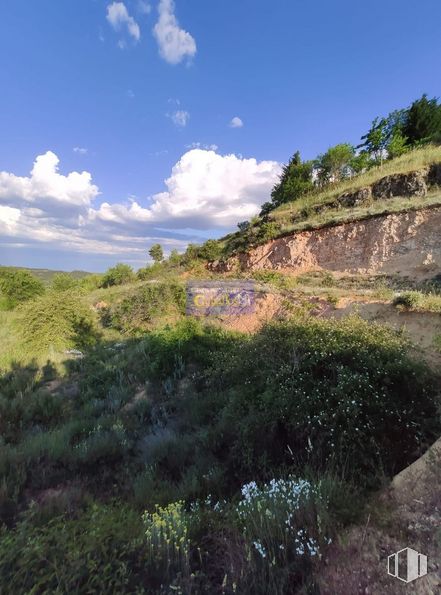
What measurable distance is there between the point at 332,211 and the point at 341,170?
33.6ft

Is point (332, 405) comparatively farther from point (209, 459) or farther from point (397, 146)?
point (397, 146)

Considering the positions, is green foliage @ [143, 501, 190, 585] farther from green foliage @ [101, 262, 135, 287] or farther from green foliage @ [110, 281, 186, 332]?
green foliage @ [101, 262, 135, 287]

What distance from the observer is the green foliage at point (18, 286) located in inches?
871

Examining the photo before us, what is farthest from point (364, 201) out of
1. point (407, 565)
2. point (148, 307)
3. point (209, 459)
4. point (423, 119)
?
→ point (407, 565)

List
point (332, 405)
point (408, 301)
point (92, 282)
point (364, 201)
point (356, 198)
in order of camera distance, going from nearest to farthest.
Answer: point (332, 405), point (408, 301), point (364, 201), point (356, 198), point (92, 282)

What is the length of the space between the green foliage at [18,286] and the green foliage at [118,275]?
552 cm

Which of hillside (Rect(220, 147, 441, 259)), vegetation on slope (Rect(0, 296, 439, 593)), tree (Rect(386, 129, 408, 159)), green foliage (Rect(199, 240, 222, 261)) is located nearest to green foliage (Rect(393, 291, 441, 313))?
vegetation on slope (Rect(0, 296, 439, 593))

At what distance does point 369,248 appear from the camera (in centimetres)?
1473

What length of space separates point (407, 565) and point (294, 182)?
2672 cm

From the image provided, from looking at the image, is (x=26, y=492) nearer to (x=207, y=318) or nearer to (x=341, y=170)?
(x=207, y=318)

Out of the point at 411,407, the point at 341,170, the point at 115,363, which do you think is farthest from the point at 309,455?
the point at 341,170

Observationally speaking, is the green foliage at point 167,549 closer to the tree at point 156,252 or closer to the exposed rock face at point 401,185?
the exposed rock face at point 401,185

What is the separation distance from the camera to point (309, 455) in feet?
10.00

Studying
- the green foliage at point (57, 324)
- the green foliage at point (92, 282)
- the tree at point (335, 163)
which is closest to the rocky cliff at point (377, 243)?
the tree at point (335, 163)
